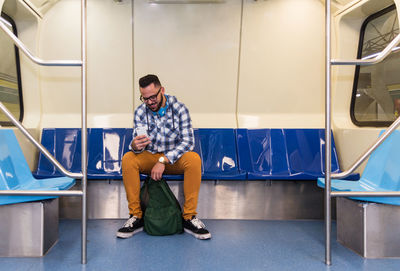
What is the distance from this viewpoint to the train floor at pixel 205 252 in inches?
79.2

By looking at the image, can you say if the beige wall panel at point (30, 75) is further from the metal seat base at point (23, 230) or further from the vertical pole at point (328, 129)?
the vertical pole at point (328, 129)

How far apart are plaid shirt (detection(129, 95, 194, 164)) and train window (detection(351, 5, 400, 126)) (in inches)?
80.8

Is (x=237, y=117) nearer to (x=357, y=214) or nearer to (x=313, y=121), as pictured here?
(x=313, y=121)

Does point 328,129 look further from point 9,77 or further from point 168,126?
point 9,77

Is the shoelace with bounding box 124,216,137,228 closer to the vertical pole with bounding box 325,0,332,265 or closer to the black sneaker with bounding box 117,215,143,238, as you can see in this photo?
the black sneaker with bounding box 117,215,143,238

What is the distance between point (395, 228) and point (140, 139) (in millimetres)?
1976

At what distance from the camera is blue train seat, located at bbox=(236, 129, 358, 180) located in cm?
333

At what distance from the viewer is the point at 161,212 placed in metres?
2.62

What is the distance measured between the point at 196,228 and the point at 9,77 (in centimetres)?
262

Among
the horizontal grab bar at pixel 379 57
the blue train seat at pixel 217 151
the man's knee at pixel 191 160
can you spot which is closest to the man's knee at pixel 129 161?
the man's knee at pixel 191 160

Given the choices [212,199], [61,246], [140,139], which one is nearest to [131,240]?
[61,246]

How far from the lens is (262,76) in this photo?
12.6ft

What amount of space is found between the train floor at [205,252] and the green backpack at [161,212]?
0.07 meters

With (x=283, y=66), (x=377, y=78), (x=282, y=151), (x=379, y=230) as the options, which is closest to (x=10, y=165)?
(x=282, y=151)
